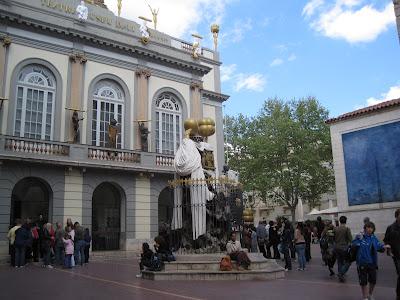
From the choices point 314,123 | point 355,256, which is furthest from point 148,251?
point 314,123

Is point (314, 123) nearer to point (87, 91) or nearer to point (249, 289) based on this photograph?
point (87, 91)

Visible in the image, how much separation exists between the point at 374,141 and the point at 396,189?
2732 mm

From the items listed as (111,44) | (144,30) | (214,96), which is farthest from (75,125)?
(214,96)

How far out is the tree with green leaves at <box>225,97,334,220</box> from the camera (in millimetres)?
36688

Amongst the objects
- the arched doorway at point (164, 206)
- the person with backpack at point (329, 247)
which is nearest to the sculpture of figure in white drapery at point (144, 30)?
the arched doorway at point (164, 206)

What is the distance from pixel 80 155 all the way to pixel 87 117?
7.67ft

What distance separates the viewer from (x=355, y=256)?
26.2ft

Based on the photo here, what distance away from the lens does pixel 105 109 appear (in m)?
24.5

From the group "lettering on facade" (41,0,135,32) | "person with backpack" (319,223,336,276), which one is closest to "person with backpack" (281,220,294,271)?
"person with backpack" (319,223,336,276)

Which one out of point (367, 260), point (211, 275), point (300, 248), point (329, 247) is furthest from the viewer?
point (300, 248)

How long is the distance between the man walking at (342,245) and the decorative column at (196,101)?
17590 millimetres

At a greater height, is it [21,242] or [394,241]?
[21,242]

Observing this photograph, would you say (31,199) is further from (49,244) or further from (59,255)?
(59,255)

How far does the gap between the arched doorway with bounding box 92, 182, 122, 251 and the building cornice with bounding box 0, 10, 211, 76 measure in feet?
25.1
